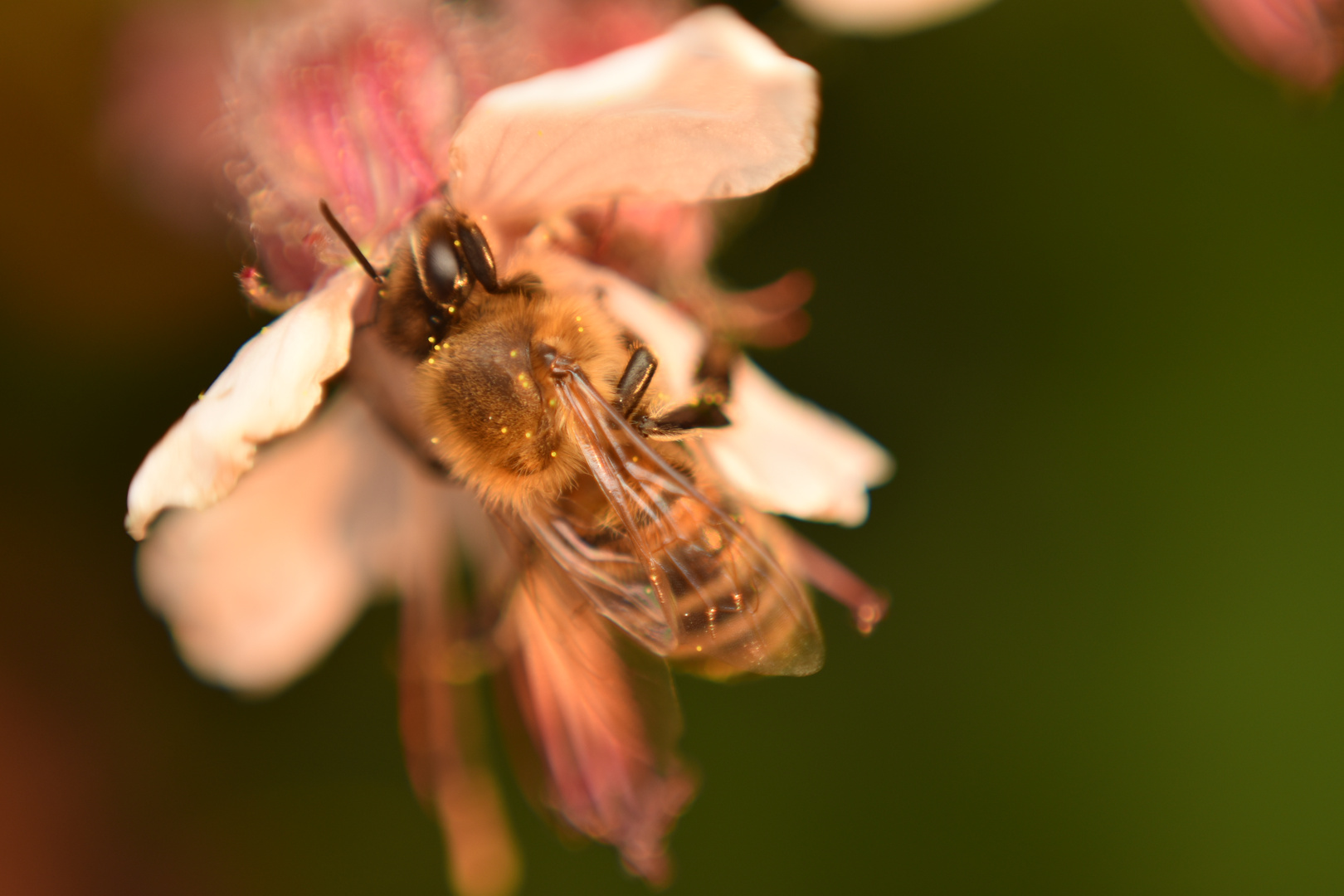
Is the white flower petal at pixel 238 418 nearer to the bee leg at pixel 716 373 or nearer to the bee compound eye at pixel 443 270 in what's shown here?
the bee compound eye at pixel 443 270

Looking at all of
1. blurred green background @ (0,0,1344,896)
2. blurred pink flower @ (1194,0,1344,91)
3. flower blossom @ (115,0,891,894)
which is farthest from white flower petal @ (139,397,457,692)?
blurred pink flower @ (1194,0,1344,91)

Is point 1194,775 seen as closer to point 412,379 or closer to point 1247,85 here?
point 1247,85

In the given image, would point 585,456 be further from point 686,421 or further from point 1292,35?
point 1292,35

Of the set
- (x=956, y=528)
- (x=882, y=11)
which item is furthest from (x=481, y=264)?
(x=956, y=528)

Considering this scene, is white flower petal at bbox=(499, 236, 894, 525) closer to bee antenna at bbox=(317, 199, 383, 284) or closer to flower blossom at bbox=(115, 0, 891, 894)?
flower blossom at bbox=(115, 0, 891, 894)

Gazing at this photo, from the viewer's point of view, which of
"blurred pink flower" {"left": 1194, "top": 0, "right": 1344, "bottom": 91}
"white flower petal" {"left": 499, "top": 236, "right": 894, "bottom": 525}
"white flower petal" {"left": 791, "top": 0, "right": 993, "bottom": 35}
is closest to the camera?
"white flower petal" {"left": 499, "top": 236, "right": 894, "bottom": 525}

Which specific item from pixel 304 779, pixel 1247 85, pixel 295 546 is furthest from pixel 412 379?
pixel 1247 85
